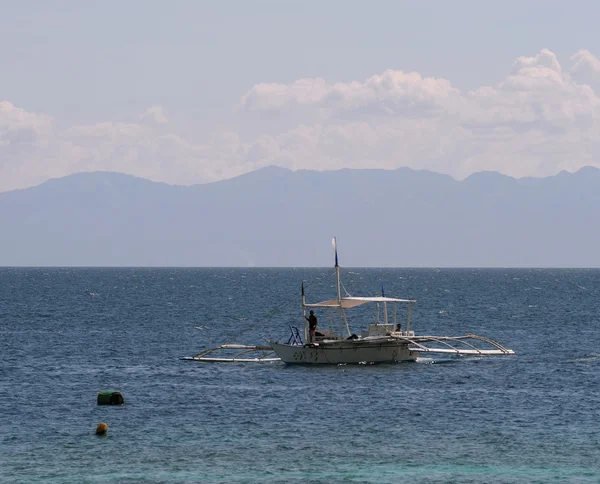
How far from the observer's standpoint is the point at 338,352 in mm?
82688

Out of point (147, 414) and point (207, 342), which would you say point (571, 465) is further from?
point (207, 342)

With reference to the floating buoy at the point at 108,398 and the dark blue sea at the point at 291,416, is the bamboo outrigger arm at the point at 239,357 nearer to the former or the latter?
the dark blue sea at the point at 291,416

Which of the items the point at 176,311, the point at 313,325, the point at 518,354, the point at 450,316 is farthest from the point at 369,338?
the point at 176,311

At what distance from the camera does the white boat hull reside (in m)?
82.5

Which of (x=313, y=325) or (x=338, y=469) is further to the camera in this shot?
(x=313, y=325)

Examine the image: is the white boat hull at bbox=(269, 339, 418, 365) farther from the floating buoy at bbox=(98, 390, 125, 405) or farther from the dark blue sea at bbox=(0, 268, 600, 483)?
the floating buoy at bbox=(98, 390, 125, 405)

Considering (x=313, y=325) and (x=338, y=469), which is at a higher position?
(x=313, y=325)

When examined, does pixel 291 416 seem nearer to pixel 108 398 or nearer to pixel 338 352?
pixel 108 398

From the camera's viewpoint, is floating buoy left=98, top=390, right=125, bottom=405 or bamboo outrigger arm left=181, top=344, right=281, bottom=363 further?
bamboo outrigger arm left=181, top=344, right=281, bottom=363

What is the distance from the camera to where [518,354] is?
9312 cm

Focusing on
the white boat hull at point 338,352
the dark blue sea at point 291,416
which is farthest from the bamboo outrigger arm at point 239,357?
the white boat hull at point 338,352

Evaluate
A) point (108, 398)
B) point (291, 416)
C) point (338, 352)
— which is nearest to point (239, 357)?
point (338, 352)

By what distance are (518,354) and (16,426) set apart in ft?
166

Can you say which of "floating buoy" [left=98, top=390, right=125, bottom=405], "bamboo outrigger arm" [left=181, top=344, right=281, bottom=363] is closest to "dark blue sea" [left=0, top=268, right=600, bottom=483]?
"floating buoy" [left=98, top=390, right=125, bottom=405]
